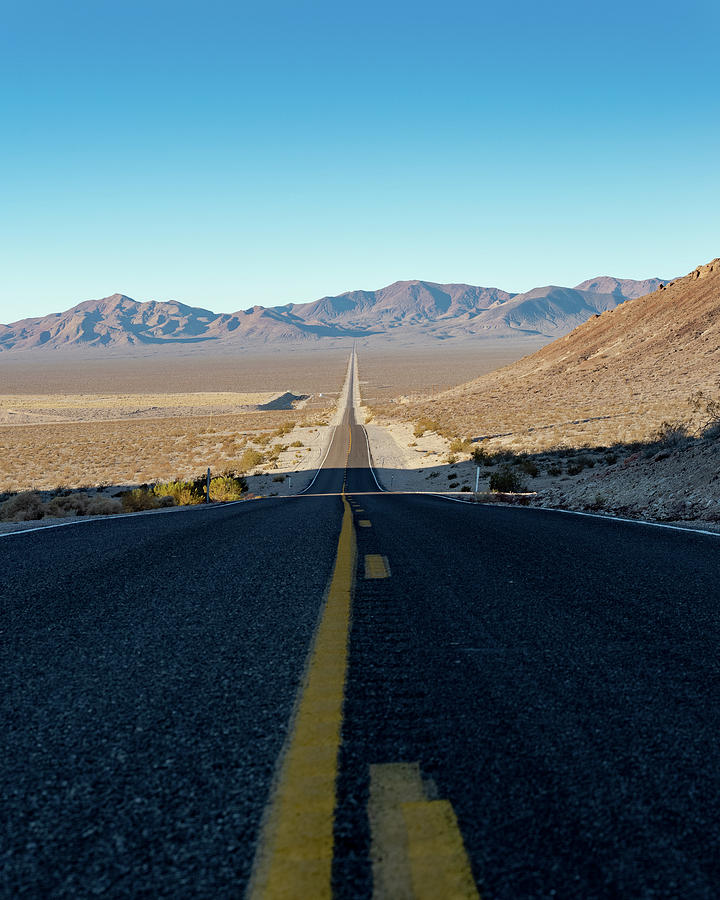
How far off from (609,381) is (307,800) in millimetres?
64197

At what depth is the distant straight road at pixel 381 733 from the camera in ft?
4.68

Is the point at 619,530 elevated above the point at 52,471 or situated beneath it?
elevated above

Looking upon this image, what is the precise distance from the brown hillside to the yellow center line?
32782 millimetres

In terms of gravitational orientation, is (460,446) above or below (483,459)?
above

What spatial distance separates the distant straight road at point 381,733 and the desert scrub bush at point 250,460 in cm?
3880

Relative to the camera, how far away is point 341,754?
1.91 m

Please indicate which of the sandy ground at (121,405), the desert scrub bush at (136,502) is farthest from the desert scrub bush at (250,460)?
the sandy ground at (121,405)

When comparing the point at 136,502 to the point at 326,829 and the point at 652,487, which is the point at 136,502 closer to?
the point at 652,487

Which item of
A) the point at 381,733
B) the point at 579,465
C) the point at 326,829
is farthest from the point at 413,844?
the point at 579,465

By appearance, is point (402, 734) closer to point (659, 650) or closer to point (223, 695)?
point (223, 695)

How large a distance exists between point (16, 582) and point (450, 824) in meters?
3.87

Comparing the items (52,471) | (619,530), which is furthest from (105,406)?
(619,530)

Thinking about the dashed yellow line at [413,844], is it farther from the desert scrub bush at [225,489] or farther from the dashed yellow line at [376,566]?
the desert scrub bush at [225,489]

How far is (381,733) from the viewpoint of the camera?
2.05 m
